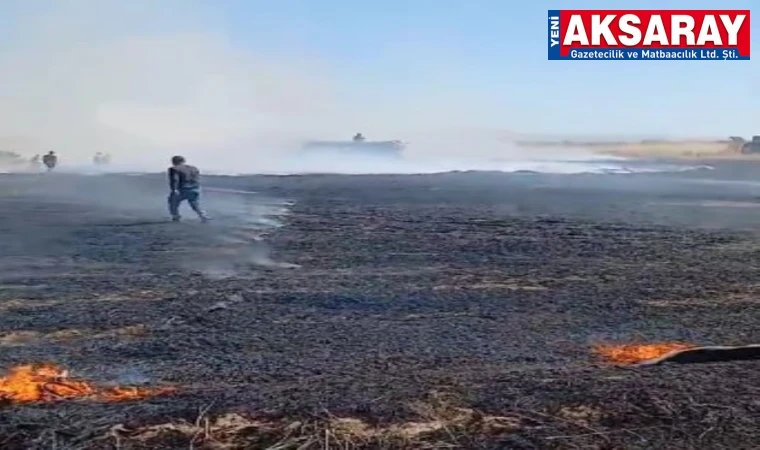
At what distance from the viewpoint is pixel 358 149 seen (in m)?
61.5

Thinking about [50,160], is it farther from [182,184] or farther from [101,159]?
[182,184]

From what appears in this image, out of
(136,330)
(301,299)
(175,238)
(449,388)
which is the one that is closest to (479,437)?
(449,388)

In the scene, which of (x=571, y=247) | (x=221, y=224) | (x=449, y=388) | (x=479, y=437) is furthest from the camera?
(x=221, y=224)

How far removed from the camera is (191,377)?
7227mm

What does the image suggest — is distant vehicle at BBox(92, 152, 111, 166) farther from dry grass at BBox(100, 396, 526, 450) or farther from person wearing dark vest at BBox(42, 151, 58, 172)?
dry grass at BBox(100, 396, 526, 450)

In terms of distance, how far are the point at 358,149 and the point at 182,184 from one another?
42257mm

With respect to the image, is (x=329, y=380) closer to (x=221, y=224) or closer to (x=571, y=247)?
(x=571, y=247)

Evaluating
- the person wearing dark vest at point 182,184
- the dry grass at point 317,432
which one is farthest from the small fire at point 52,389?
the person wearing dark vest at point 182,184

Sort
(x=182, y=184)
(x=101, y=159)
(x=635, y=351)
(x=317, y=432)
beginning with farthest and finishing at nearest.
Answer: (x=101, y=159) → (x=182, y=184) → (x=635, y=351) → (x=317, y=432)

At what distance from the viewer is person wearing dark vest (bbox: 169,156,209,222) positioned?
19.4 metres

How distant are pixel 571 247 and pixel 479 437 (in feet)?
36.8

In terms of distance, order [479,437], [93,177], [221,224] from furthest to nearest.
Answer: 1. [93,177]
2. [221,224]
3. [479,437]

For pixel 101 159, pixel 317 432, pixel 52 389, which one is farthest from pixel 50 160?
pixel 317 432

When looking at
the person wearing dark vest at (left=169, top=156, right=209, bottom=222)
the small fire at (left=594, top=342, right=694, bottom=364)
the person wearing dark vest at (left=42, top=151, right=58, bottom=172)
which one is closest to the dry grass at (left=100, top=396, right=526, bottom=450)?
the small fire at (left=594, top=342, right=694, bottom=364)
